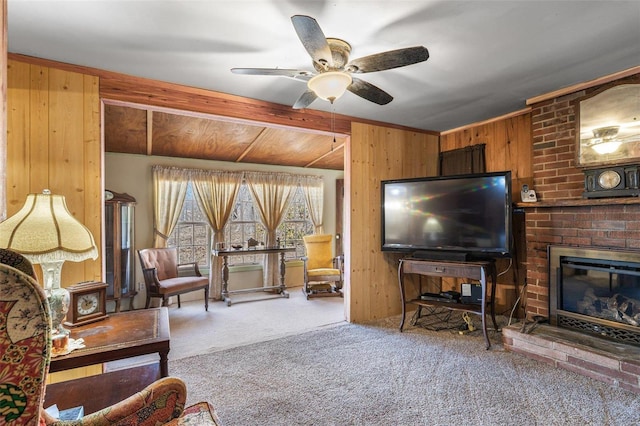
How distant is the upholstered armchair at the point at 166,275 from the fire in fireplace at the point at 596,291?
405 cm

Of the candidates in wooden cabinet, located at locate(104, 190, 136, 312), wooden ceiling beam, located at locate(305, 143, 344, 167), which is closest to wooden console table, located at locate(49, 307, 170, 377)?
wooden cabinet, located at locate(104, 190, 136, 312)

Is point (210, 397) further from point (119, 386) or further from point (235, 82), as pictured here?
point (235, 82)

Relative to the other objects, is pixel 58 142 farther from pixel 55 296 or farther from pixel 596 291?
pixel 596 291

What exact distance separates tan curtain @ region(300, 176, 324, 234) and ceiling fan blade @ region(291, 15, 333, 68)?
13.6 feet

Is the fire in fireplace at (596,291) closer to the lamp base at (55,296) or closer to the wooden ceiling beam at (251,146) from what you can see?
the wooden ceiling beam at (251,146)

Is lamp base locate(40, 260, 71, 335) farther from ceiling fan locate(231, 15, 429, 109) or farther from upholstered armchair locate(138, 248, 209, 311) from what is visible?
upholstered armchair locate(138, 248, 209, 311)

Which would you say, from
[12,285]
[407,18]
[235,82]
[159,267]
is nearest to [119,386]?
[12,285]

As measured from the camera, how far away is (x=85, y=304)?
1.92 m

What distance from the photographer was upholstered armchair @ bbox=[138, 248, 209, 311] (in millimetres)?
4059

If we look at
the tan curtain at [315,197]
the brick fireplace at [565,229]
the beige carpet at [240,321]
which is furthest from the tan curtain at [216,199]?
the brick fireplace at [565,229]

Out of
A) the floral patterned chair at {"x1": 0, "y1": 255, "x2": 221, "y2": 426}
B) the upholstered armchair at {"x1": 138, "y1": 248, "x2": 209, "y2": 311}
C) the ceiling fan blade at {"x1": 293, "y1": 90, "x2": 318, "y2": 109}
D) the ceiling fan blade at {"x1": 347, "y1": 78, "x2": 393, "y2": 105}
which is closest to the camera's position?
the floral patterned chair at {"x1": 0, "y1": 255, "x2": 221, "y2": 426}

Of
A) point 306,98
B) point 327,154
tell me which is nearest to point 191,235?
point 327,154

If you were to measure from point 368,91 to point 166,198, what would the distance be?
3.77 m

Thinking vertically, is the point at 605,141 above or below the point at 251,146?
below
